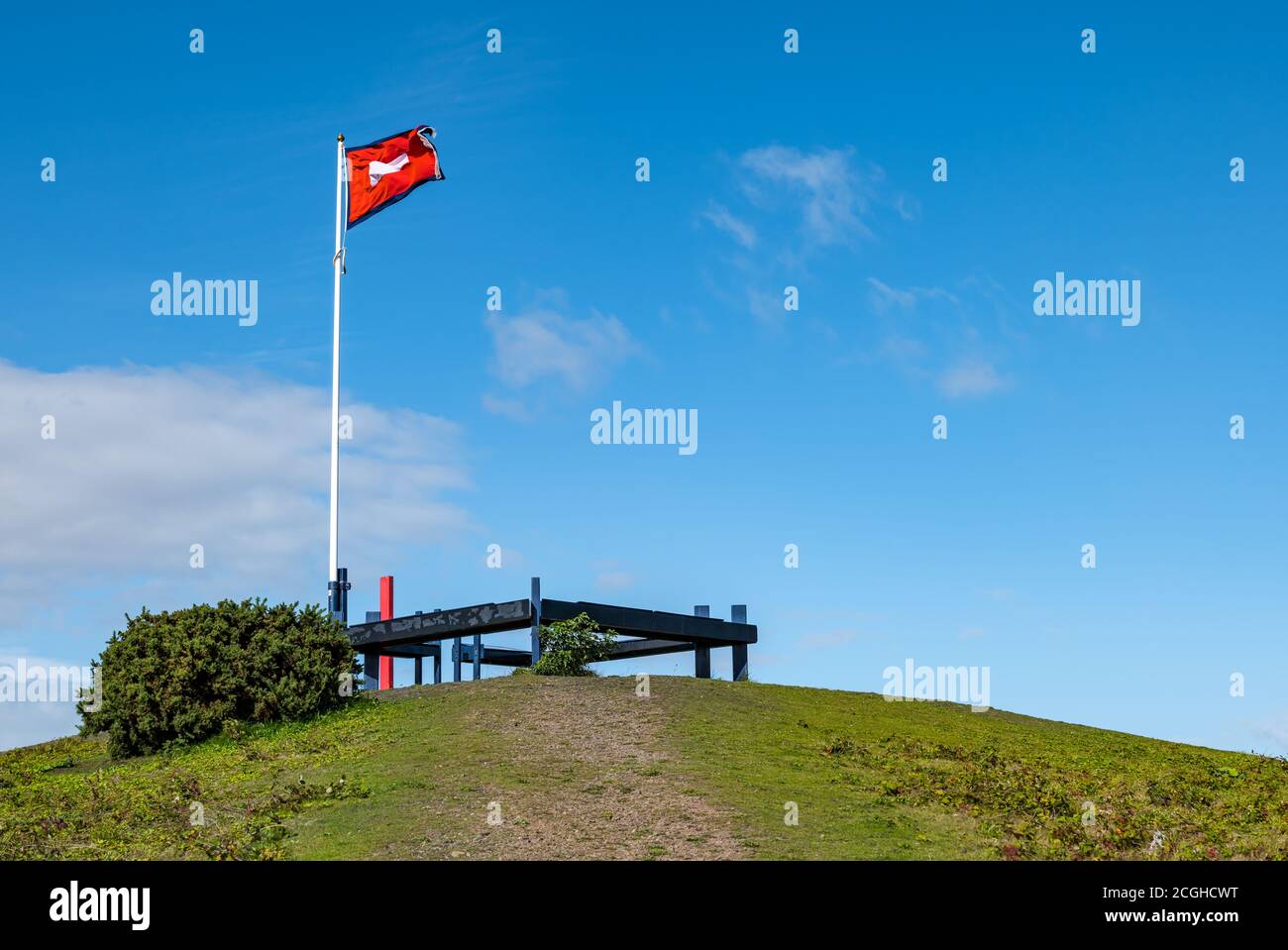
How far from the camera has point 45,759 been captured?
2678 cm

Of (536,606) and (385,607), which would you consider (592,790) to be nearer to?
(536,606)

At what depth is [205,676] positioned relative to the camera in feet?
79.0

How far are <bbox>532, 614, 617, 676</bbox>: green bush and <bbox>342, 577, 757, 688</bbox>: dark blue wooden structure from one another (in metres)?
0.19

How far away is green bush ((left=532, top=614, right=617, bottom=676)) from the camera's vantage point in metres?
27.3

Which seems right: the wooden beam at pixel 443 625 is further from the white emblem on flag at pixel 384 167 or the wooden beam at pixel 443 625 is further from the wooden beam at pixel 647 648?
the white emblem on flag at pixel 384 167

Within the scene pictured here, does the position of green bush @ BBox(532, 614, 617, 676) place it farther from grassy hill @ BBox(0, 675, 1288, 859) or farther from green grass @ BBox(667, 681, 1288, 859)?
green grass @ BBox(667, 681, 1288, 859)

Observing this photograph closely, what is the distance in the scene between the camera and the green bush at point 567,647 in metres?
27.3

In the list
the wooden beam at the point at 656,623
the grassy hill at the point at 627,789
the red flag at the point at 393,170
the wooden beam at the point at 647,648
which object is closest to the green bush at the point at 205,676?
the grassy hill at the point at 627,789

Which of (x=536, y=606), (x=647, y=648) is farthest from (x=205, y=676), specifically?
(x=647, y=648)

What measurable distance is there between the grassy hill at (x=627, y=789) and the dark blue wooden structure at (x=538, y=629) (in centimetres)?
177

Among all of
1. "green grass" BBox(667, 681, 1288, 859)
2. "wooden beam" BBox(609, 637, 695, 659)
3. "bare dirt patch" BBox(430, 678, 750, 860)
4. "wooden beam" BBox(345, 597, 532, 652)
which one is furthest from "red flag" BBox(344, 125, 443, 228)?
"green grass" BBox(667, 681, 1288, 859)
